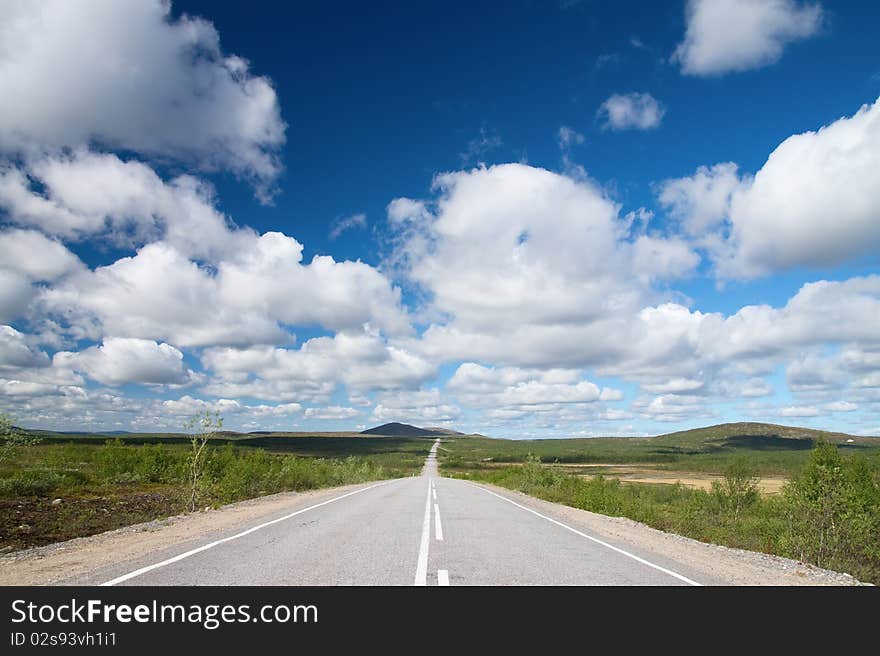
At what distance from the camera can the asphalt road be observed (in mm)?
6918

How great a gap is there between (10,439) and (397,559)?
17824 mm

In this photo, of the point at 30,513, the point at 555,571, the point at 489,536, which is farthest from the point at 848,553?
the point at 30,513

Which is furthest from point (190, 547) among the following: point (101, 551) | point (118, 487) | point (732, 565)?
point (118, 487)

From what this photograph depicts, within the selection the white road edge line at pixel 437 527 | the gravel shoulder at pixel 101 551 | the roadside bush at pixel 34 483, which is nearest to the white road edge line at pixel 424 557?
the white road edge line at pixel 437 527

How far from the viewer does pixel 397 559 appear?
8297 millimetres

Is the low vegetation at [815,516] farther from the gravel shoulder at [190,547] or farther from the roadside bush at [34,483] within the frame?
the roadside bush at [34,483]

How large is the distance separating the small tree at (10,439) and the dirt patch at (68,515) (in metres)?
2.42

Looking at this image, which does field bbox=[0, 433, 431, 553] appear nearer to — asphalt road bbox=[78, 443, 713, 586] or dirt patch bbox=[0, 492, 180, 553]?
dirt patch bbox=[0, 492, 180, 553]

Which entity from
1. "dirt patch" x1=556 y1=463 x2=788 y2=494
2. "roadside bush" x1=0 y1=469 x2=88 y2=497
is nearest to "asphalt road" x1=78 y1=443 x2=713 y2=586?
"roadside bush" x1=0 y1=469 x2=88 y2=497

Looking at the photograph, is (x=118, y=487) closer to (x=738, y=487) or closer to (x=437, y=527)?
(x=437, y=527)

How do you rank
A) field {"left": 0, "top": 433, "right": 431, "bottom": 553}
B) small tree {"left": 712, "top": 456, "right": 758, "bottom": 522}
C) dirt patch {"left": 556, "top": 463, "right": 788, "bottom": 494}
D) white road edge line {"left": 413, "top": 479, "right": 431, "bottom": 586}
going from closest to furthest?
1. white road edge line {"left": 413, "top": 479, "right": 431, "bottom": 586}
2. field {"left": 0, "top": 433, "right": 431, "bottom": 553}
3. small tree {"left": 712, "top": 456, "right": 758, "bottom": 522}
4. dirt patch {"left": 556, "top": 463, "right": 788, "bottom": 494}

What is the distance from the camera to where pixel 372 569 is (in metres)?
7.45

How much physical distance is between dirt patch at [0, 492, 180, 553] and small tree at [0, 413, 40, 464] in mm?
2418
